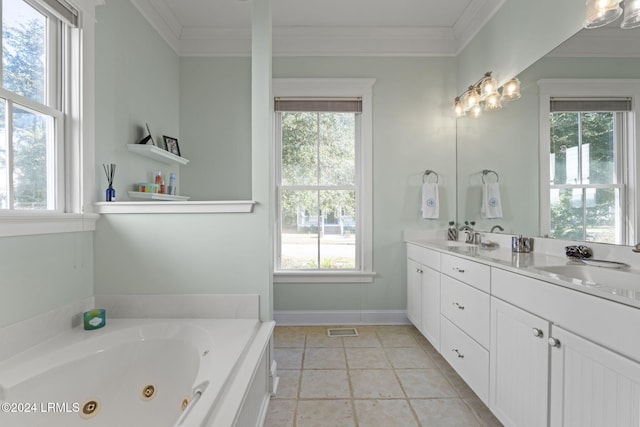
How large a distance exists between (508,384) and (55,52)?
2.84 meters

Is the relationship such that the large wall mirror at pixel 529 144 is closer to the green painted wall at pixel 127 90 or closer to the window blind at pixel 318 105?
the window blind at pixel 318 105

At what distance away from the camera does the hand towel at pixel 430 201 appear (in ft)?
9.35

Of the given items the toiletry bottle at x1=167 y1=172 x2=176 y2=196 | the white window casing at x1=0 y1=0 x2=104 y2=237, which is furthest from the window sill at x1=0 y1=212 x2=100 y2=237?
the toiletry bottle at x1=167 y1=172 x2=176 y2=196

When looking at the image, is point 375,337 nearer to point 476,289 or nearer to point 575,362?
point 476,289

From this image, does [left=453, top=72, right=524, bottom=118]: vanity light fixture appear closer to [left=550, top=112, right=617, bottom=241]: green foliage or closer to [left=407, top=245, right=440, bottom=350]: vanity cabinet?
[left=550, top=112, right=617, bottom=241]: green foliage

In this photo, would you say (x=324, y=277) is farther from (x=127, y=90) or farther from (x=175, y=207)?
(x=127, y=90)

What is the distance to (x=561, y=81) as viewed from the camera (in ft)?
5.71

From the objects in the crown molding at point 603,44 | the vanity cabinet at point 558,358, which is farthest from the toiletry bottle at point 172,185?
the crown molding at point 603,44

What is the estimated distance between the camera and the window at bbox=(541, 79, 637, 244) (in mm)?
1387

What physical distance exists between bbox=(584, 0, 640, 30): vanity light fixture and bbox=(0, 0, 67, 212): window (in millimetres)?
2673

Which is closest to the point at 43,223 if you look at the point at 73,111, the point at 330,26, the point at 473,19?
the point at 73,111

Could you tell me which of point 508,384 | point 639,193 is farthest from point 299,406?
point 639,193

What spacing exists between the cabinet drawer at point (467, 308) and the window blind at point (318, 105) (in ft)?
5.83

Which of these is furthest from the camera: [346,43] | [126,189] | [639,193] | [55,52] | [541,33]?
[346,43]
